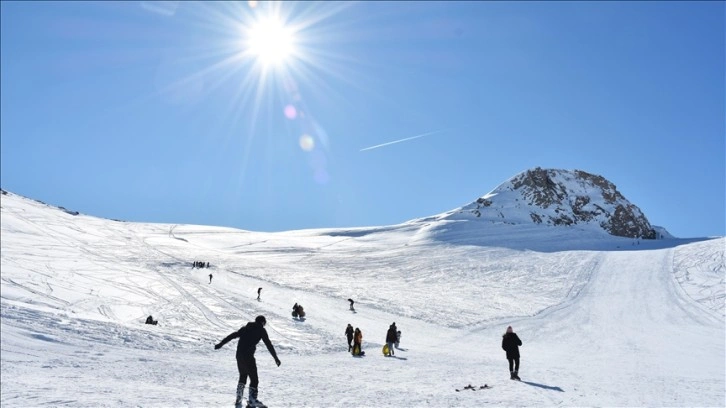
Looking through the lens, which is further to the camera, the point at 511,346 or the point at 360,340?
the point at 360,340

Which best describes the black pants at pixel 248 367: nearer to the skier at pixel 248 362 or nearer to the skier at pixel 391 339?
the skier at pixel 248 362

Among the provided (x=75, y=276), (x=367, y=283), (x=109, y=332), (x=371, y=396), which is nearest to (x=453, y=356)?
(x=371, y=396)

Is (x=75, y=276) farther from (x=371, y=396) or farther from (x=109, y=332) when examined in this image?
(x=371, y=396)

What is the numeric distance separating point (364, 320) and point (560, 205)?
343ft

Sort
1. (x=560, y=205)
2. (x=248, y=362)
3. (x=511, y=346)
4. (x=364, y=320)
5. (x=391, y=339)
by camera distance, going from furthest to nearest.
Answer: (x=560, y=205)
(x=364, y=320)
(x=391, y=339)
(x=511, y=346)
(x=248, y=362)

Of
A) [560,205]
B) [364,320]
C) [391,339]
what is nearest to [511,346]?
[391,339]

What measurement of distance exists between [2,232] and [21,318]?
37090mm

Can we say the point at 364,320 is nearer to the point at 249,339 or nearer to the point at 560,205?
the point at 249,339

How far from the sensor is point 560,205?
405ft

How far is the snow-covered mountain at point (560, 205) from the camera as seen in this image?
4403 inches

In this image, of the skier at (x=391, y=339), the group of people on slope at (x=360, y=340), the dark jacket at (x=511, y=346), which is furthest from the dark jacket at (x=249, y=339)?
the skier at (x=391, y=339)

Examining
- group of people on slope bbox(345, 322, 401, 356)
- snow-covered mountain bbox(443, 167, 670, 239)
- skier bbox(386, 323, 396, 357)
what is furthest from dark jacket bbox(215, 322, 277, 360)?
snow-covered mountain bbox(443, 167, 670, 239)

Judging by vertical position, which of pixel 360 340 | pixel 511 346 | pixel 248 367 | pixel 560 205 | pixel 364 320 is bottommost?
pixel 248 367

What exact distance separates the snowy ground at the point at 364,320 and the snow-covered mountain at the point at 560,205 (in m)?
38.2
